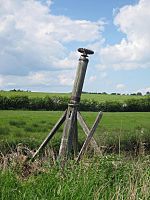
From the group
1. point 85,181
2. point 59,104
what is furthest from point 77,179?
point 59,104

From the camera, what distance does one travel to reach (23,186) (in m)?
6.11

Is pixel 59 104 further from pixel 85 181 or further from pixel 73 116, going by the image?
pixel 85 181

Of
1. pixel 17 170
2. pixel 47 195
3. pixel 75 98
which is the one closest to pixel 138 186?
pixel 47 195

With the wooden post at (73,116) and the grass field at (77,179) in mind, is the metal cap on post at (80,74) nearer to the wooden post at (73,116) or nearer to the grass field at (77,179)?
the wooden post at (73,116)

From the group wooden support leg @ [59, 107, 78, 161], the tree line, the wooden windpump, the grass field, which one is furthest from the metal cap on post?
the tree line

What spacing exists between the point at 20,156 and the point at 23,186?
145 cm

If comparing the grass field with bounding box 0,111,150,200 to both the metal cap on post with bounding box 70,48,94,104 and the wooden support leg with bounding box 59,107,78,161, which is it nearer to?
the wooden support leg with bounding box 59,107,78,161

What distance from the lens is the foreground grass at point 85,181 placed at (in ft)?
19.1

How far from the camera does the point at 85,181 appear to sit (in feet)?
20.4

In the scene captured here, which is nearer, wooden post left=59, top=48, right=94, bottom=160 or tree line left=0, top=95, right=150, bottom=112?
wooden post left=59, top=48, right=94, bottom=160

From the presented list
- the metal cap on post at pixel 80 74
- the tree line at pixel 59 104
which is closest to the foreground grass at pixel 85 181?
the metal cap on post at pixel 80 74

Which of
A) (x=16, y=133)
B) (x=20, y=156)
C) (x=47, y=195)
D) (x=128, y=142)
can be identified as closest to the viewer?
(x=47, y=195)

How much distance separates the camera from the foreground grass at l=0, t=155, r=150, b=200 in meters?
5.81

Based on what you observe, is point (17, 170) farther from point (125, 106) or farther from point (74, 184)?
point (125, 106)
